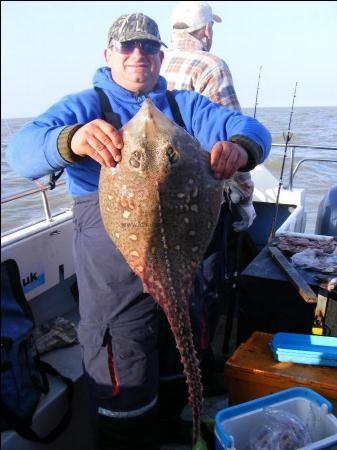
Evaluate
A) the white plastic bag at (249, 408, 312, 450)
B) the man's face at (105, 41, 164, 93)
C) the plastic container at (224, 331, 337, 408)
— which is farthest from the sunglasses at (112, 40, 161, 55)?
the white plastic bag at (249, 408, 312, 450)

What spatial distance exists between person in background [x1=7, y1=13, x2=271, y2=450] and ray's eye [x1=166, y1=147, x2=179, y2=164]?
0.37m

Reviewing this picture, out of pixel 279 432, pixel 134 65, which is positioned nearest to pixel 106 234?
pixel 134 65

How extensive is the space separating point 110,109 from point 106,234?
65 centimetres

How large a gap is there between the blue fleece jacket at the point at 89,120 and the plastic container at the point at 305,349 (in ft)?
4.50

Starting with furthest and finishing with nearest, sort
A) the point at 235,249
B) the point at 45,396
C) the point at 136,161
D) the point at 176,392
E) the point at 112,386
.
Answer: the point at 235,249, the point at 176,392, the point at 45,396, the point at 112,386, the point at 136,161

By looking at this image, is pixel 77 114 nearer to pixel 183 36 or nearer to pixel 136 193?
pixel 136 193

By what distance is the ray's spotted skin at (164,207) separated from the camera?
178 centimetres

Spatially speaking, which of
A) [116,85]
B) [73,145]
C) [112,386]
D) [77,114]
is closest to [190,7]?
[116,85]

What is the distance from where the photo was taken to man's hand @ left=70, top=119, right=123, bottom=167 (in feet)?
5.77

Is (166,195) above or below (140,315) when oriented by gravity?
above

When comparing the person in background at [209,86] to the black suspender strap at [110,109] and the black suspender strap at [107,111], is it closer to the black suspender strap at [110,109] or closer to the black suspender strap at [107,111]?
the black suspender strap at [110,109]

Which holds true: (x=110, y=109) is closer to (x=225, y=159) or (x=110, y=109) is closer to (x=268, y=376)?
(x=225, y=159)

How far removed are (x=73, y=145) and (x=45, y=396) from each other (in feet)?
5.51

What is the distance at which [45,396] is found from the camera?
270cm
